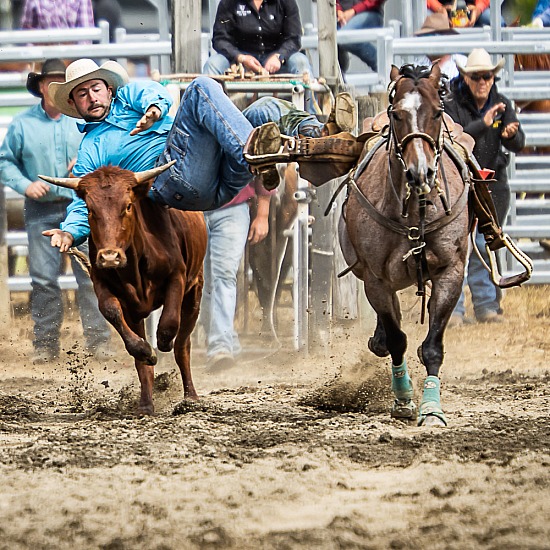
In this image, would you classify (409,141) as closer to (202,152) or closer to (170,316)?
(202,152)

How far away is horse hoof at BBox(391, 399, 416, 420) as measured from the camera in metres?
6.58

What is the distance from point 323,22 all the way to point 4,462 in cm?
521

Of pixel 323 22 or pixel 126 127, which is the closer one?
pixel 126 127

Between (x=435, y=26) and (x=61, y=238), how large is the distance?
17.2ft

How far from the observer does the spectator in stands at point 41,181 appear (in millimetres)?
9320

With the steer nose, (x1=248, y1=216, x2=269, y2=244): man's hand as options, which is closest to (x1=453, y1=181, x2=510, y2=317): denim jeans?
(x1=248, y1=216, x2=269, y2=244): man's hand

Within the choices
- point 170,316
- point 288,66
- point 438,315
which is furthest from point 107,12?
point 438,315

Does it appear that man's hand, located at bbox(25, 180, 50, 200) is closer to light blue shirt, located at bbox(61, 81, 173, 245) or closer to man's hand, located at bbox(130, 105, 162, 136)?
light blue shirt, located at bbox(61, 81, 173, 245)

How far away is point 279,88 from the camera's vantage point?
9.03 m

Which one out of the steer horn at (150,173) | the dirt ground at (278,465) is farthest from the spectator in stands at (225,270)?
the steer horn at (150,173)

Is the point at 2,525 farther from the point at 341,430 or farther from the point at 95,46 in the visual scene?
the point at 95,46

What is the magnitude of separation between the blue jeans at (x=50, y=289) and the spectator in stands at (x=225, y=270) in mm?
921

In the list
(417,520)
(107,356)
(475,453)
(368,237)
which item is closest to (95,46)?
(107,356)

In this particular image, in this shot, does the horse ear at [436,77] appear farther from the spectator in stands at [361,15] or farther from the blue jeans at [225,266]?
the spectator in stands at [361,15]
